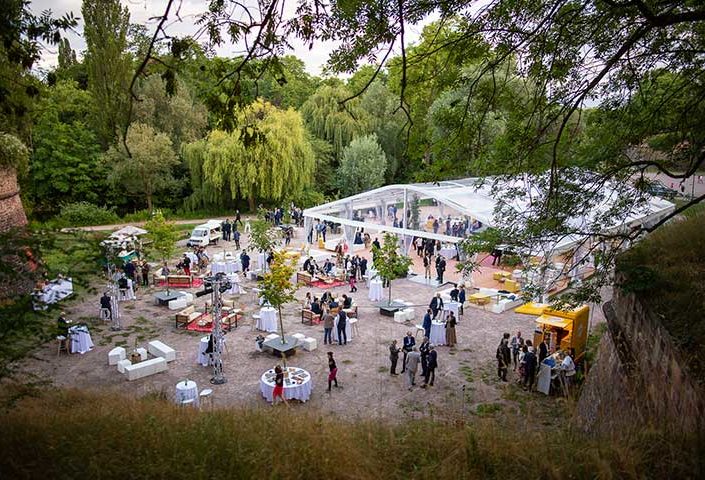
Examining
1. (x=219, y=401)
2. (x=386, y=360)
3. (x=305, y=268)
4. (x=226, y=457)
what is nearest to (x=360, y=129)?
(x=305, y=268)

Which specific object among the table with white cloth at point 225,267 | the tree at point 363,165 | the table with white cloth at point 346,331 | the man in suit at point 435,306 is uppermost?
the tree at point 363,165

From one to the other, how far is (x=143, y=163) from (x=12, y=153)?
15107 mm

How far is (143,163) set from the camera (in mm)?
32719

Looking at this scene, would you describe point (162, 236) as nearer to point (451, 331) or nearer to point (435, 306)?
point (435, 306)

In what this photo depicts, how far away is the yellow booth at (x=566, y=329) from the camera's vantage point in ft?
42.9

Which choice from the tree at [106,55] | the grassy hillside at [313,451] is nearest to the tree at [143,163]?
the tree at [106,55]

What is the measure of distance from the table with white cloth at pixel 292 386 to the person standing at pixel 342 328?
2.73 metres

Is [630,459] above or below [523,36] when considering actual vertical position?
below

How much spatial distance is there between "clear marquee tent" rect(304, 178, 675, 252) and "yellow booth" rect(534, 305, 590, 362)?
4754 mm

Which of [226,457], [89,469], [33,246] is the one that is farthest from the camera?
[33,246]

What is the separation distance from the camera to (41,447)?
4.80 meters

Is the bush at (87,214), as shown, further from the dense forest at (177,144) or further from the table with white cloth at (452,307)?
the table with white cloth at (452,307)

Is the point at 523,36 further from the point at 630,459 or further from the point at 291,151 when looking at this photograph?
the point at 291,151

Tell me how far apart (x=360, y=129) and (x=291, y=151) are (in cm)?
858
